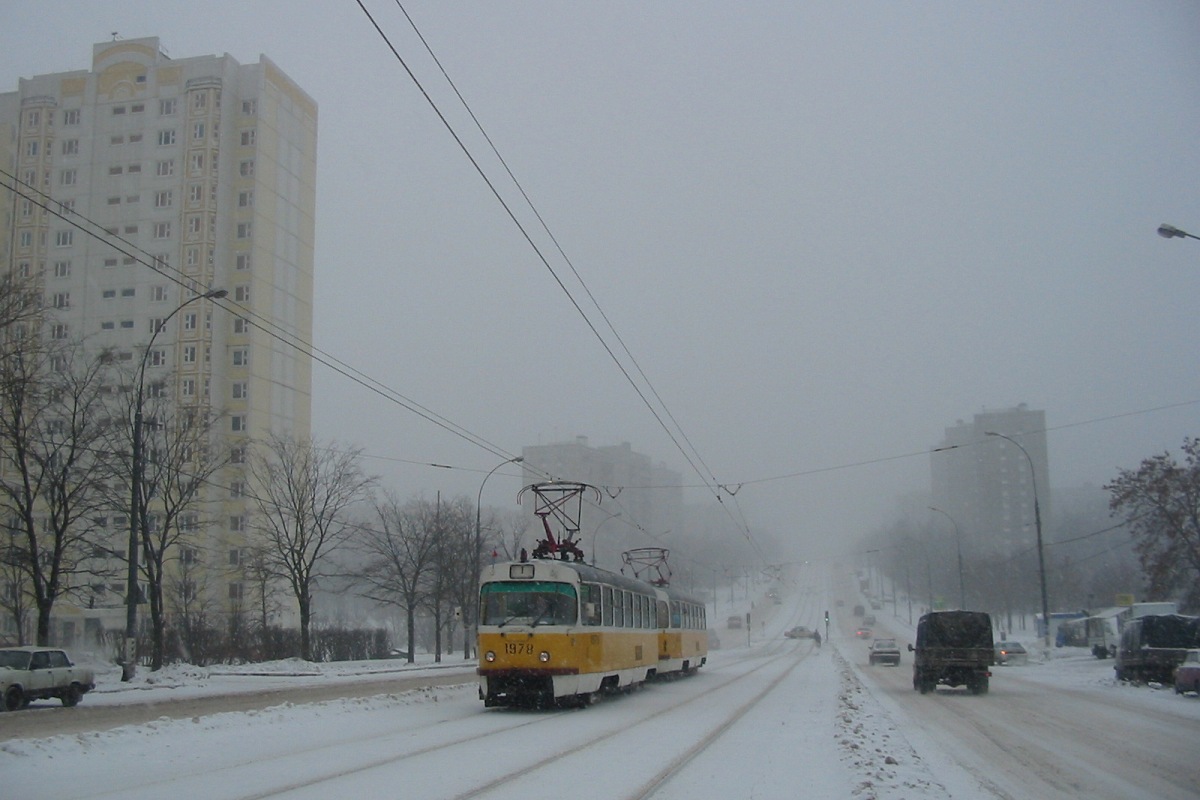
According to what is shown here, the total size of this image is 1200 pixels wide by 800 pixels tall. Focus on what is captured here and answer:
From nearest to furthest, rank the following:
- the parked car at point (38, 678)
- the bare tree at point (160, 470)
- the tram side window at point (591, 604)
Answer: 1. the tram side window at point (591, 604)
2. the parked car at point (38, 678)
3. the bare tree at point (160, 470)

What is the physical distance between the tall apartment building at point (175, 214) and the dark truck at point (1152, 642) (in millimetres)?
53022

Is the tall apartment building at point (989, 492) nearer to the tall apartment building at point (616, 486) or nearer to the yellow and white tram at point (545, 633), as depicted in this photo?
the tall apartment building at point (616, 486)

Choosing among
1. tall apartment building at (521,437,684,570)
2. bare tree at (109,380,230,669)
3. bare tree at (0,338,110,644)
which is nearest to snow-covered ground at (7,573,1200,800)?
bare tree at (0,338,110,644)

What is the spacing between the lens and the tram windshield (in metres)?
21.4

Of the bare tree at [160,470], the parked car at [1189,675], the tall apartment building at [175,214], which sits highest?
the tall apartment building at [175,214]

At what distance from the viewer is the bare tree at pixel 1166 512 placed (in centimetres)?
4134

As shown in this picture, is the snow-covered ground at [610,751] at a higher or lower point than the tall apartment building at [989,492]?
lower

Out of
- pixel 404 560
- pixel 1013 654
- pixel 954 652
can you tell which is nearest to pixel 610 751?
pixel 954 652

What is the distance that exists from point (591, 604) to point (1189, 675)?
15.4 meters

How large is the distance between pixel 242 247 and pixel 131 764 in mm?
65006

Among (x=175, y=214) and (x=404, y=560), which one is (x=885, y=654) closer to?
(x=404, y=560)

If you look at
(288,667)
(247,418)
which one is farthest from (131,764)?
(247,418)

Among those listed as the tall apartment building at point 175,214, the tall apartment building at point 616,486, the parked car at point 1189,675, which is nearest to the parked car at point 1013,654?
the tall apartment building at point 616,486

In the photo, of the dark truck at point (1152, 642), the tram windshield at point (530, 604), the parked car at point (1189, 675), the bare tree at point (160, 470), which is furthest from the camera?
the bare tree at point (160, 470)
